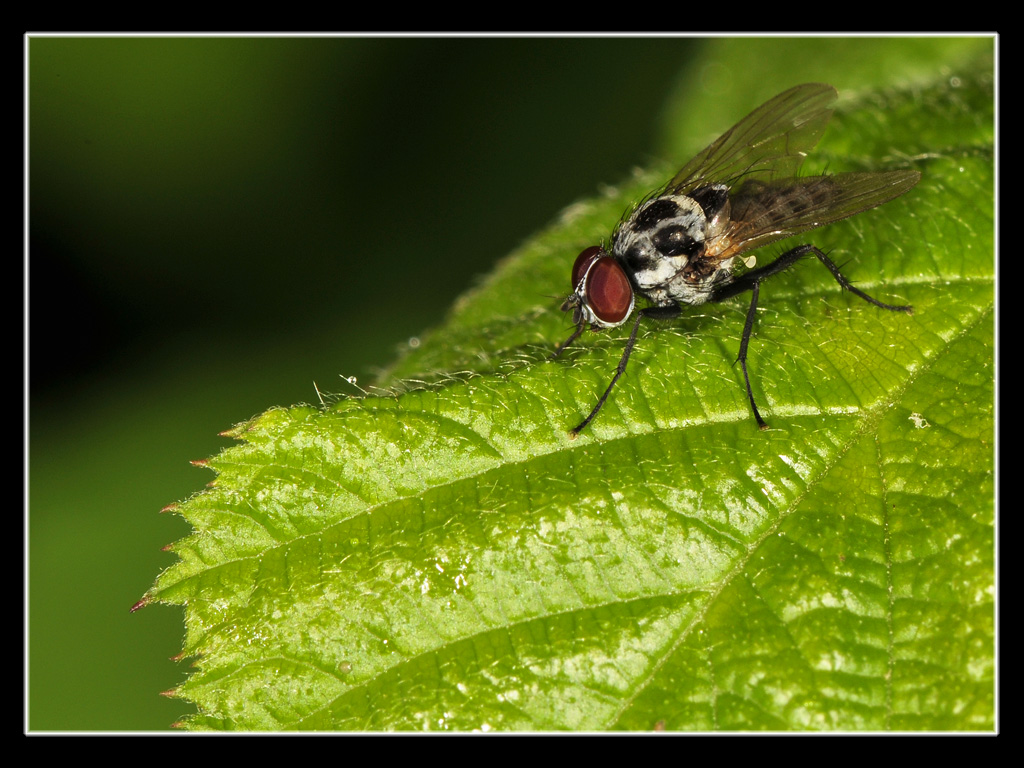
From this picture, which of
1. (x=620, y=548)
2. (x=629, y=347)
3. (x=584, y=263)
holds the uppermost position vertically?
(x=584, y=263)

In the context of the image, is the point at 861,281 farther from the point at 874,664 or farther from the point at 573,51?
the point at 573,51

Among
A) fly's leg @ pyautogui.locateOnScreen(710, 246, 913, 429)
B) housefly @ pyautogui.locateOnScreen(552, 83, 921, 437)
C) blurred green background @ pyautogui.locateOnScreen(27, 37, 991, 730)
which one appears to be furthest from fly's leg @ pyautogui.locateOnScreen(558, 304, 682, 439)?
blurred green background @ pyautogui.locateOnScreen(27, 37, 991, 730)

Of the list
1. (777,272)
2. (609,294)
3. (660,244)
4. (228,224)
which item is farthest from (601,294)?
(228,224)

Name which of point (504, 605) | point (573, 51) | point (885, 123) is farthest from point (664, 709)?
point (573, 51)

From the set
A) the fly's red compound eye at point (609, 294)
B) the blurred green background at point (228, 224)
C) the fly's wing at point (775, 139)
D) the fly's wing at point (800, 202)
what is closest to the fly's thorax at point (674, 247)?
the fly's wing at point (800, 202)

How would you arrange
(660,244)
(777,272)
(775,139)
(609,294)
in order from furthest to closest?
(775,139), (660,244), (777,272), (609,294)

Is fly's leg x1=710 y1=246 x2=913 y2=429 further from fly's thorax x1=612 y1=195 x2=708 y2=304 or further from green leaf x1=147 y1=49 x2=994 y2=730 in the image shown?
fly's thorax x1=612 y1=195 x2=708 y2=304

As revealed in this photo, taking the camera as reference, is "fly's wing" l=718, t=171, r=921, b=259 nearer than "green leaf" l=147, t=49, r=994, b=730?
No

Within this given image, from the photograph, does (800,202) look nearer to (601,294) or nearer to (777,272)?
(777,272)
